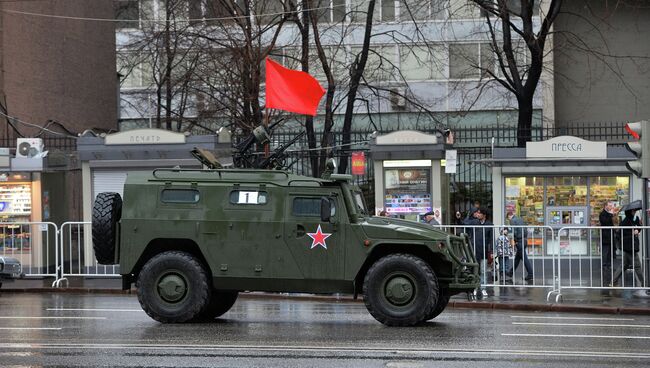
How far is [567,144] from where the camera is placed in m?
A: 23.4

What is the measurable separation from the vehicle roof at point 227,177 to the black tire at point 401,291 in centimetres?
153

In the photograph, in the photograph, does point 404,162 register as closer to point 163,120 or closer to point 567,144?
point 567,144

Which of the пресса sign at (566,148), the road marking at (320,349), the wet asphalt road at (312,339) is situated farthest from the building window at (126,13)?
the road marking at (320,349)

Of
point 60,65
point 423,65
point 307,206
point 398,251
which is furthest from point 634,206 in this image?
point 60,65

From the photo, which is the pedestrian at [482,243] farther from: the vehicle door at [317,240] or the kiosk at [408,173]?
the vehicle door at [317,240]

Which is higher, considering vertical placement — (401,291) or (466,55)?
(466,55)

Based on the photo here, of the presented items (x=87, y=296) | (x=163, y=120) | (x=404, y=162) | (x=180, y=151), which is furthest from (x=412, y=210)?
(x=163, y=120)

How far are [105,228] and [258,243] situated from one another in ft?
7.02

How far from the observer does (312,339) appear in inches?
496

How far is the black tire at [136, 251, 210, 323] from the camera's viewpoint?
14453 mm

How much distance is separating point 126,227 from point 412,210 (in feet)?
34.9

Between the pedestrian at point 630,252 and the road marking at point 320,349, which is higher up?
the pedestrian at point 630,252

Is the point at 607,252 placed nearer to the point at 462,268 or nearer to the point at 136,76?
the point at 462,268

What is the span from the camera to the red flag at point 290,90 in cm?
2358
